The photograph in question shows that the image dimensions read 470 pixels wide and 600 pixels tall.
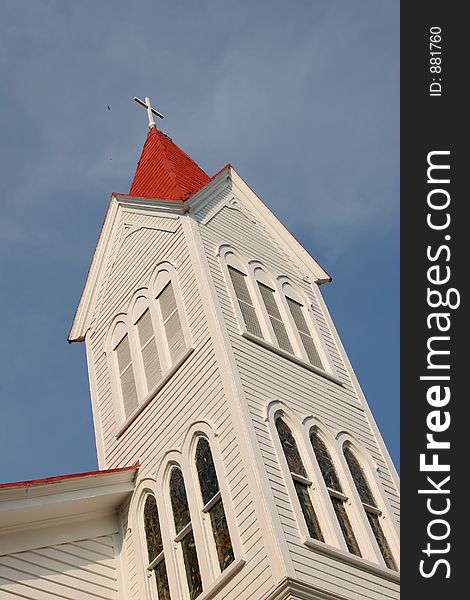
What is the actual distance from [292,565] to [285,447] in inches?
108

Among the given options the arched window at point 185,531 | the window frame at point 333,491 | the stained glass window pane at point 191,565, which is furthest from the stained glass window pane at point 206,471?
the window frame at point 333,491

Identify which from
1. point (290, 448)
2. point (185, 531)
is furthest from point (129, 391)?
point (290, 448)

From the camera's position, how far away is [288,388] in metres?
15.6

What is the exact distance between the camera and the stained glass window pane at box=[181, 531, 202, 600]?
42.9ft

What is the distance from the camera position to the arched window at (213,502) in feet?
41.8

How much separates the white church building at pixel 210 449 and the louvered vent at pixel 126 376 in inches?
2.0

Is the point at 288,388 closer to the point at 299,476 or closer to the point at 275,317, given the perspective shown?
the point at 299,476

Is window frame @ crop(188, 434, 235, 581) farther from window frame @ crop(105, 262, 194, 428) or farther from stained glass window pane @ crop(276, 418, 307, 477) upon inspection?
window frame @ crop(105, 262, 194, 428)

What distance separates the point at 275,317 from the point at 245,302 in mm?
901

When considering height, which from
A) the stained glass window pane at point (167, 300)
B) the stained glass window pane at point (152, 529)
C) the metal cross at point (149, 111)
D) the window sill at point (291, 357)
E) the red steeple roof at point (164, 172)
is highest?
the metal cross at point (149, 111)

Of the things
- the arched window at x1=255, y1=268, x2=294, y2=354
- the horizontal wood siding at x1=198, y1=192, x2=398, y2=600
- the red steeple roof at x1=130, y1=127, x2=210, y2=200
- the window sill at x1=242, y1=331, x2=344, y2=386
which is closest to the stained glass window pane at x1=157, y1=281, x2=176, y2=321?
the horizontal wood siding at x1=198, y1=192, x2=398, y2=600

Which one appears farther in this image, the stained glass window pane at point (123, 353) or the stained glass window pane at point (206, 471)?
the stained glass window pane at point (123, 353)

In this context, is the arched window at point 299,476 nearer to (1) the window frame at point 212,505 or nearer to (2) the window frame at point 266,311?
(1) the window frame at point 212,505

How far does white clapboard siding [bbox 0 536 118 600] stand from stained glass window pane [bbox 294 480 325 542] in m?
3.69
